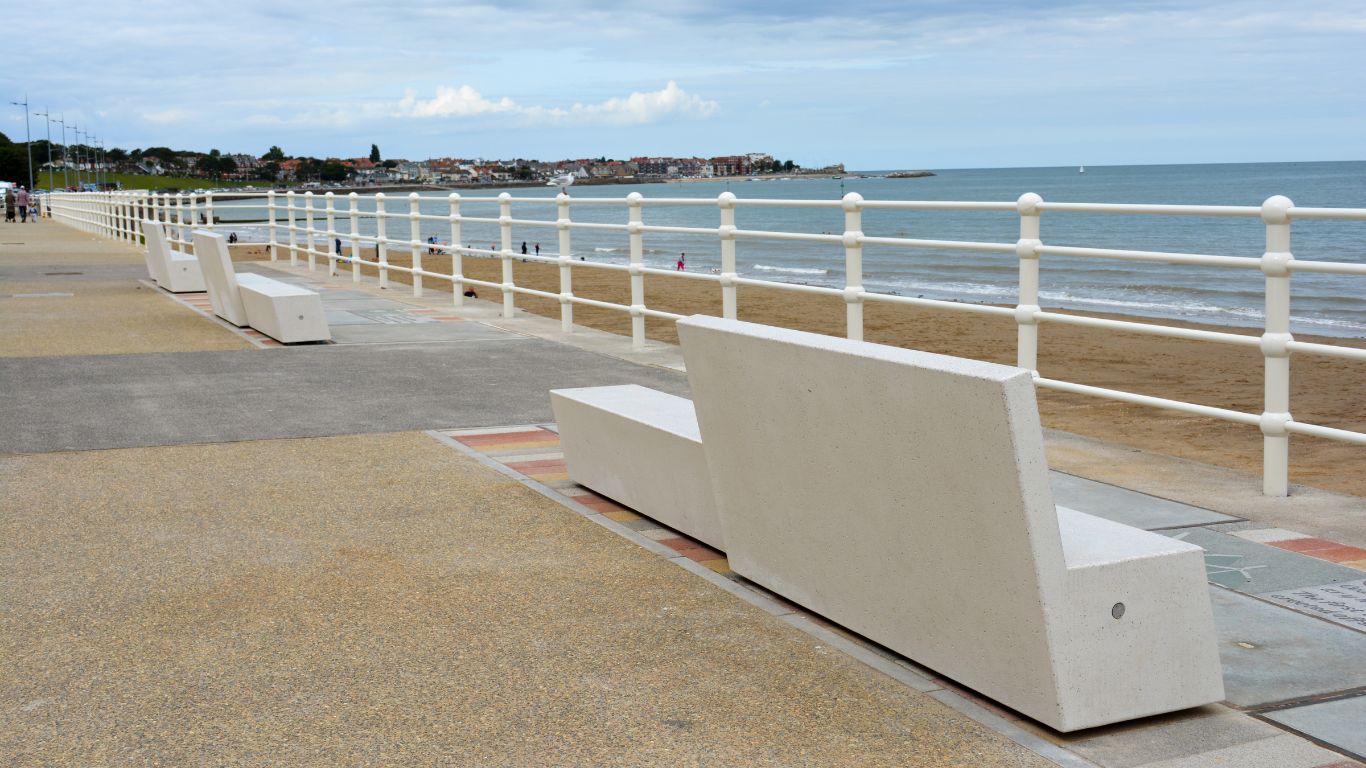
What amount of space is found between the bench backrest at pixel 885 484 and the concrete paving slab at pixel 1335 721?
2.25 ft

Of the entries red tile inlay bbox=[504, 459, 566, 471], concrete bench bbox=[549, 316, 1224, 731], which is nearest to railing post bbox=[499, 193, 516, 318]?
red tile inlay bbox=[504, 459, 566, 471]

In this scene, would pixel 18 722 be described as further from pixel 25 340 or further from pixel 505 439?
pixel 25 340

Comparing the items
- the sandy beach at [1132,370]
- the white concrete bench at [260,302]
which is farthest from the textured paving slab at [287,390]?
the sandy beach at [1132,370]

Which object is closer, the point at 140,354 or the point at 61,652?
the point at 61,652

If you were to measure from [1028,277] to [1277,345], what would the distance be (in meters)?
1.88

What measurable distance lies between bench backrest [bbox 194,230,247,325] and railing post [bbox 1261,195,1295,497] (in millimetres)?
10581

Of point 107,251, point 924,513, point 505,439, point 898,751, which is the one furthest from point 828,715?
point 107,251

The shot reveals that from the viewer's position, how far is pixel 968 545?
4.01 metres

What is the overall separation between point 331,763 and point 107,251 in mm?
32182

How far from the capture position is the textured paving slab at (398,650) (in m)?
3.81

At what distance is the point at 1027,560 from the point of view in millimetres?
3787

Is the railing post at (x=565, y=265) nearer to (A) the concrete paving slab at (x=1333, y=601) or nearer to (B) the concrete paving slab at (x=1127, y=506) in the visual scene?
(B) the concrete paving slab at (x=1127, y=506)

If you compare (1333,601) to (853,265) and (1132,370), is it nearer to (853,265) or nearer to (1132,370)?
(853,265)

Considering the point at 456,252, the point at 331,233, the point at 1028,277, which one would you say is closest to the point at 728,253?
the point at 1028,277
